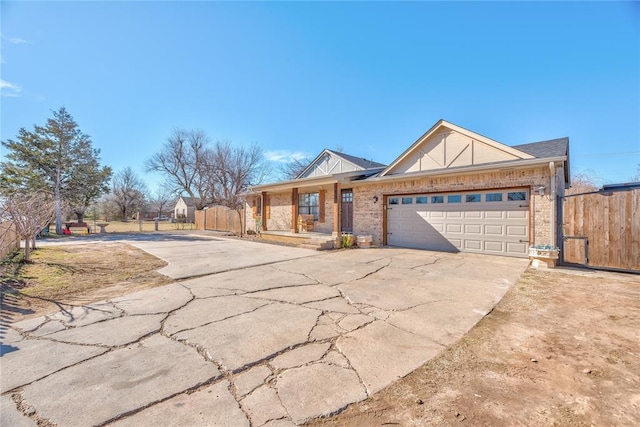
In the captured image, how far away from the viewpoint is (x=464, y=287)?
5199 millimetres

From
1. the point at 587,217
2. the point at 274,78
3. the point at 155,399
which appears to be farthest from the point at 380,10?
the point at 155,399

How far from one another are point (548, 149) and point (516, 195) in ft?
8.06

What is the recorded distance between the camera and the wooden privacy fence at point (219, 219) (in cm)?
2011

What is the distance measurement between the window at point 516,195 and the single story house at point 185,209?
42262 mm

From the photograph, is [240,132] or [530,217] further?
[240,132]

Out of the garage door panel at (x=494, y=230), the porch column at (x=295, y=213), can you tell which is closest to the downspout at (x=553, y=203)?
the garage door panel at (x=494, y=230)

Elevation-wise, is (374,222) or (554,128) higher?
(554,128)

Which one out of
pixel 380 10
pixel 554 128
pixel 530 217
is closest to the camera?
pixel 530 217

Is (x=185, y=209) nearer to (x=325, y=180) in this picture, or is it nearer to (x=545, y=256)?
(x=325, y=180)

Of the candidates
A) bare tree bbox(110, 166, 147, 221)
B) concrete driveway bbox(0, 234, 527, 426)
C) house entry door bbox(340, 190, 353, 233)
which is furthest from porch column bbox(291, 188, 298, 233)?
bare tree bbox(110, 166, 147, 221)

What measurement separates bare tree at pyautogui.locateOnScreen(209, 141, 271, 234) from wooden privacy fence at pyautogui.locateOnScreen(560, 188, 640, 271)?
2763cm

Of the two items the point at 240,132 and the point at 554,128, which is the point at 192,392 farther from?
the point at 240,132

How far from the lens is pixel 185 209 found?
44.6m

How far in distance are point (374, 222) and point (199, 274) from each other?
25.4 feet
